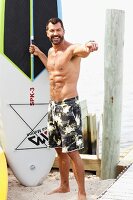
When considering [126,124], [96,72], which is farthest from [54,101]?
[96,72]

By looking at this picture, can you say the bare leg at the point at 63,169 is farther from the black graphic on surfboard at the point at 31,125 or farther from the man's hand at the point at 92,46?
the man's hand at the point at 92,46

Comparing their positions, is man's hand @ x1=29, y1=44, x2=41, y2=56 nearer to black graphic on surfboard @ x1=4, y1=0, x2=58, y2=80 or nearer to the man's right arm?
the man's right arm

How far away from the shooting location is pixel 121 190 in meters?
3.35

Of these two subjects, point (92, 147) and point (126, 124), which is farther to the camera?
point (126, 124)

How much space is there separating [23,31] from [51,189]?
5.62ft

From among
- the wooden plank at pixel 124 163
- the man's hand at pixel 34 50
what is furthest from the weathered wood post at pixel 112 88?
the man's hand at pixel 34 50

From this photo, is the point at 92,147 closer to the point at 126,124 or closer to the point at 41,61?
the point at 41,61

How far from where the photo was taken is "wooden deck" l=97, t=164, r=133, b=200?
10.5ft

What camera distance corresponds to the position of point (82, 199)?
3.96 meters

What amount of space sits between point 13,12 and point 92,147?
275 cm

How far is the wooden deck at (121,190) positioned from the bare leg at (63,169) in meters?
0.67

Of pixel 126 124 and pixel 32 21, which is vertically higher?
pixel 32 21

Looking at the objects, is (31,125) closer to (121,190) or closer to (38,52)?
(38,52)

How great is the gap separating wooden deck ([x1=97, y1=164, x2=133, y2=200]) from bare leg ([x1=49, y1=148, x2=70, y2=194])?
67 cm
